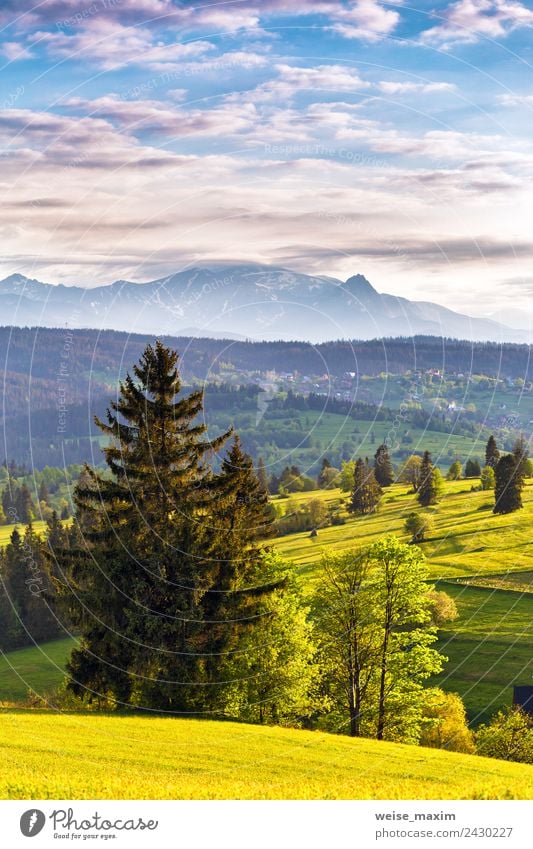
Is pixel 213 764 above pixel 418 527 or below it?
above

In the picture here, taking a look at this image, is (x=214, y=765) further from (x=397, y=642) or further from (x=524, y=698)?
(x=524, y=698)

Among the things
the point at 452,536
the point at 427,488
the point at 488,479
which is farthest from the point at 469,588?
the point at 488,479

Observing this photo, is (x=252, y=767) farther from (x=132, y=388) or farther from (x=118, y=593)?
(x=132, y=388)

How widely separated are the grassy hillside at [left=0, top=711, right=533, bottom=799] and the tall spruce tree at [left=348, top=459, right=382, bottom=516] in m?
108

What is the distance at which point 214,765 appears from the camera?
90.3 feet

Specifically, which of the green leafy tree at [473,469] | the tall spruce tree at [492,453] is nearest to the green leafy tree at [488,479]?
the tall spruce tree at [492,453]

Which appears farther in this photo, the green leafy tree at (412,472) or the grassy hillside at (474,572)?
the green leafy tree at (412,472)

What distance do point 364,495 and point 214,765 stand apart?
122 m

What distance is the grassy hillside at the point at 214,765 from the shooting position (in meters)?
22.8

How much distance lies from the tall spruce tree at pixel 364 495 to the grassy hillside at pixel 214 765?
4244 inches

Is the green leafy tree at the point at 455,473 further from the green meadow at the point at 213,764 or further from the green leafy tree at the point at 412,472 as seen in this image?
the green meadow at the point at 213,764

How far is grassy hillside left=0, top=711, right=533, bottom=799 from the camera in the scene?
74.9ft

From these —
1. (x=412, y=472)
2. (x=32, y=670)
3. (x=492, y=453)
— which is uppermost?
(x=492, y=453)
